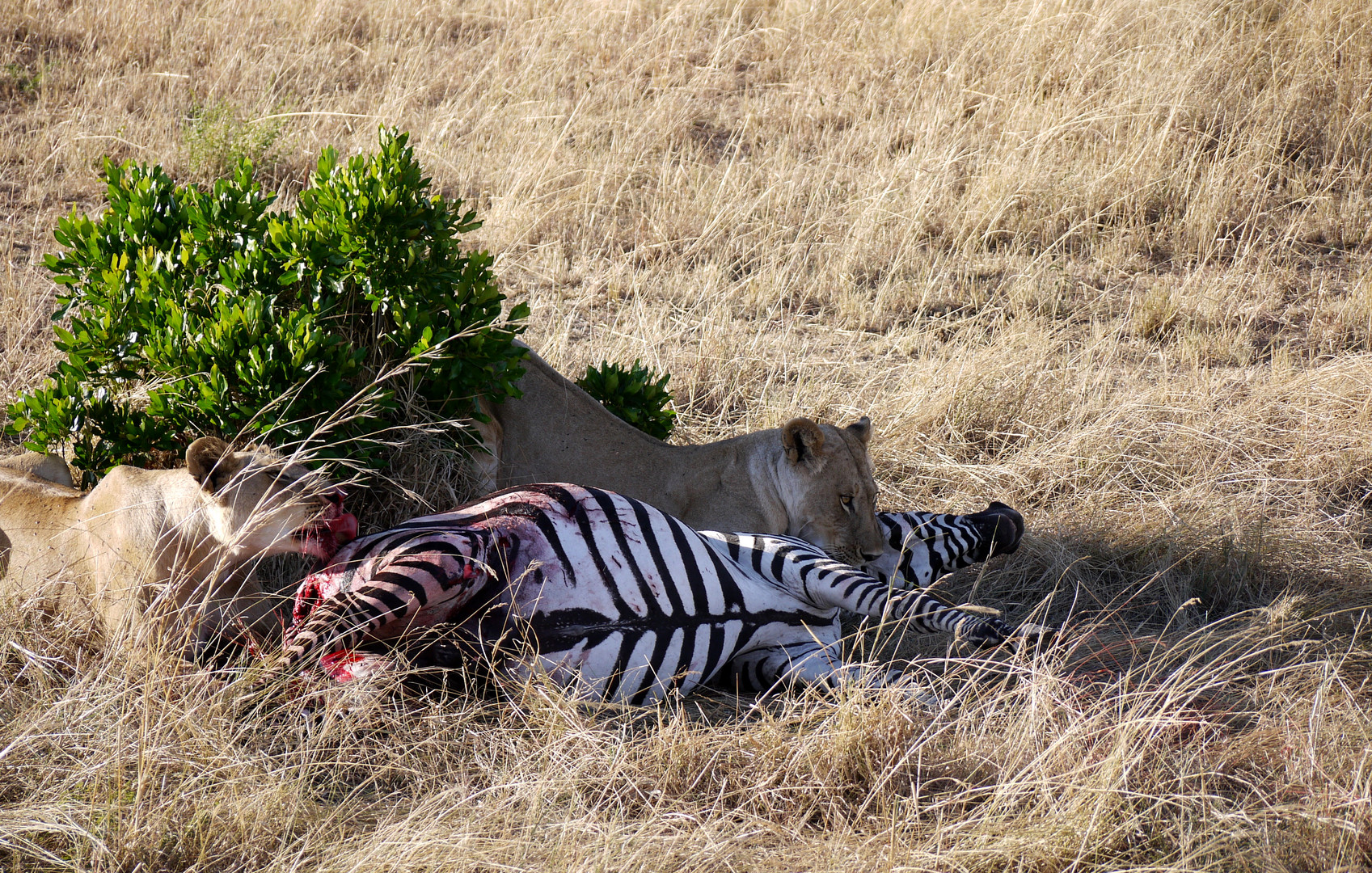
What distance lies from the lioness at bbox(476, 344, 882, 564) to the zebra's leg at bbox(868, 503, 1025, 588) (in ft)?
0.47

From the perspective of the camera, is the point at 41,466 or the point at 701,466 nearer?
the point at 41,466

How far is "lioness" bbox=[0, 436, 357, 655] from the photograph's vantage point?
126 inches

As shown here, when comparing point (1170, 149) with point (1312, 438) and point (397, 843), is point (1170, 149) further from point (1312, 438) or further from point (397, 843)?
point (397, 843)

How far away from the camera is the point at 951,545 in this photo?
4.36 m

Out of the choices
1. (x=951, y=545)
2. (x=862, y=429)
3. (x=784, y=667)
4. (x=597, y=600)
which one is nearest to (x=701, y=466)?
(x=862, y=429)

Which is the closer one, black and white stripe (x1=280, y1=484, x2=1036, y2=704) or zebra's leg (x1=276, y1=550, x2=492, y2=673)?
zebra's leg (x1=276, y1=550, x2=492, y2=673)

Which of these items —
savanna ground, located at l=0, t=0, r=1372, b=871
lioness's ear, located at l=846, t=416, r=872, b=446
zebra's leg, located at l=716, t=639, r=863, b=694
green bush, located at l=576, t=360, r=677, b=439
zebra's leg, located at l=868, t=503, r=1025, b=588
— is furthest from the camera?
green bush, located at l=576, t=360, r=677, b=439

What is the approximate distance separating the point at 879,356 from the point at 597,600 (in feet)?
11.9

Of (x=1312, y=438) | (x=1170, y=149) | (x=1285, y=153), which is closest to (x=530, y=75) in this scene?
(x=1170, y=149)

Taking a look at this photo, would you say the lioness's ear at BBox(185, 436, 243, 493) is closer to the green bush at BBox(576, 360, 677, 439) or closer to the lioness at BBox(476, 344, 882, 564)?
the lioness at BBox(476, 344, 882, 564)

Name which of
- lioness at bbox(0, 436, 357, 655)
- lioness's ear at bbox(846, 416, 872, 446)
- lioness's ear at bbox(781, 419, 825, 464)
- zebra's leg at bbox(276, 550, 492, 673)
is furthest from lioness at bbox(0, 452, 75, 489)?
lioness's ear at bbox(846, 416, 872, 446)

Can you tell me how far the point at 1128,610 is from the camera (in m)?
4.48

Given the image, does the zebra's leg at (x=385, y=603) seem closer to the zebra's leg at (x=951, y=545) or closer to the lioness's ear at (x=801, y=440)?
the lioness's ear at (x=801, y=440)

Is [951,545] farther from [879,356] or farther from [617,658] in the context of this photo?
[879,356]
